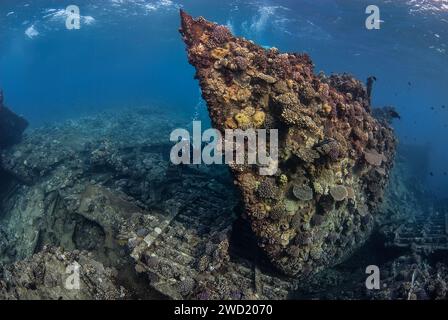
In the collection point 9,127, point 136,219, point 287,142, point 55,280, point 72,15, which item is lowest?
point 9,127

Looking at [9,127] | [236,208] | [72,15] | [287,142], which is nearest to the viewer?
[287,142]

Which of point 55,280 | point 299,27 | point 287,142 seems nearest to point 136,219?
point 55,280

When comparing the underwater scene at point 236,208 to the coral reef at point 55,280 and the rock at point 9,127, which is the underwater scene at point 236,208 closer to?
the coral reef at point 55,280

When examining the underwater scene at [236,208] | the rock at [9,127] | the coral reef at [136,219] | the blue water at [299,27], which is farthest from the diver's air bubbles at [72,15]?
the underwater scene at [236,208]

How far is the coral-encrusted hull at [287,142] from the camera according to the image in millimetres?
10656

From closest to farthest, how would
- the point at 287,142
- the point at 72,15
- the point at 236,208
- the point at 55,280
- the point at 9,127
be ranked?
the point at 55,280 < the point at 287,142 < the point at 236,208 < the point at 9,127 < the point at 72,15

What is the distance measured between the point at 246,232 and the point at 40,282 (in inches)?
264

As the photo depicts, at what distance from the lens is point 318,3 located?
3192 centimetres

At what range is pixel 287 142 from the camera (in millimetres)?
11008

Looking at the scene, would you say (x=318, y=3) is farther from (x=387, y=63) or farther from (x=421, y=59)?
(x=387, y=63)

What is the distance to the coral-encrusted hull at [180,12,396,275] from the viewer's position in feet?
35.0

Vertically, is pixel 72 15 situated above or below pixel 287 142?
above

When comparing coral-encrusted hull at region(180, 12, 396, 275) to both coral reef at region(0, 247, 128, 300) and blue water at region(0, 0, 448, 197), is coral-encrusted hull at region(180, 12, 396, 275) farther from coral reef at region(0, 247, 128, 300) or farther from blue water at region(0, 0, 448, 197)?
blue water at region(0, 0, 448, 197)

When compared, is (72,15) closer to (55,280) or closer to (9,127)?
(9,127)
